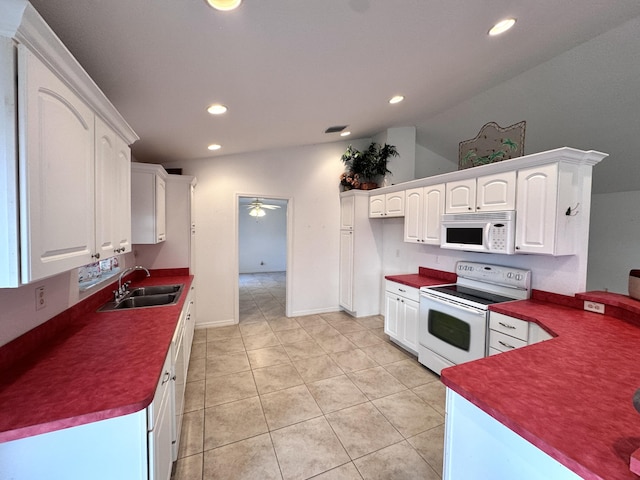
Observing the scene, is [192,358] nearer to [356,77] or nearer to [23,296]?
[23,296]

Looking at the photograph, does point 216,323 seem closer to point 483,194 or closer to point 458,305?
point 458,305

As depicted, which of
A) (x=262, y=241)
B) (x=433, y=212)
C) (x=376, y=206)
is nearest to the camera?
(x=433, y=212)

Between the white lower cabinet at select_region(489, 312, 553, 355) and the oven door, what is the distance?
0.07 m

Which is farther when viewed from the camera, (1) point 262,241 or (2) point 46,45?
(1) point 262,241

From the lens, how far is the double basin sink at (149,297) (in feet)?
7.47

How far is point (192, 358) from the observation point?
318 cm

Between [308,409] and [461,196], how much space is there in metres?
2.52

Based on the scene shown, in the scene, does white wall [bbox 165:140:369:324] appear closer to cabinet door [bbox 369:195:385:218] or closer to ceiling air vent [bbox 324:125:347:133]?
cabinet door [bbox 369:195:385:218]

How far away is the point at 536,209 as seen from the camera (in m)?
2.23

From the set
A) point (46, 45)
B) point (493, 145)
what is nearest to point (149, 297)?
point (46, 45)

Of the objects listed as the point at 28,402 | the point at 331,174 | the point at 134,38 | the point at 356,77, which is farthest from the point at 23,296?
the point at 331,174

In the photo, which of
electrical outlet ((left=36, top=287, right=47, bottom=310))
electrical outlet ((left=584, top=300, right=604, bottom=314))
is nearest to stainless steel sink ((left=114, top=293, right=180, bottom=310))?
electrical outlet ((left=36, top=287, right=47, bottom=310))

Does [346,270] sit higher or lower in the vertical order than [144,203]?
lower

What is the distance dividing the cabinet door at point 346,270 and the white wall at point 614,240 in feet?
11.3
